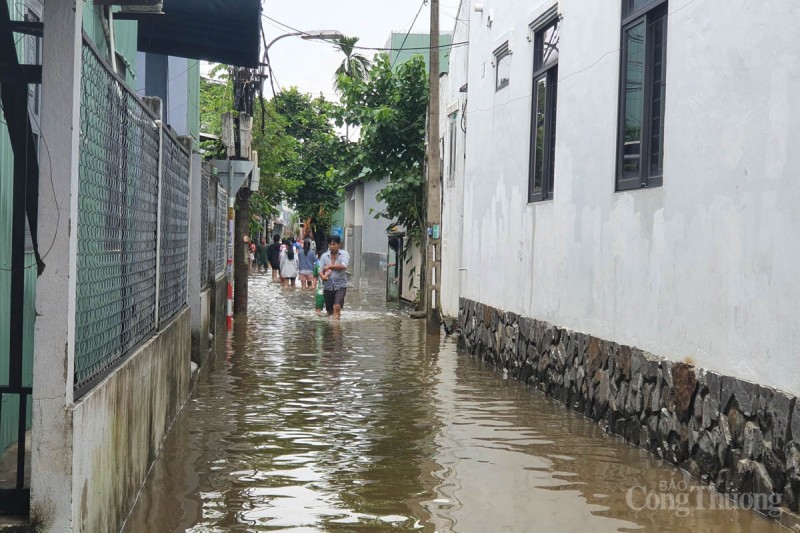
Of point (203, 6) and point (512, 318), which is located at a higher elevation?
point (203, 6)

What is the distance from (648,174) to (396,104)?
57.3 ft

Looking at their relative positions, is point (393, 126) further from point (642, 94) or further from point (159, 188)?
point (159, 188)

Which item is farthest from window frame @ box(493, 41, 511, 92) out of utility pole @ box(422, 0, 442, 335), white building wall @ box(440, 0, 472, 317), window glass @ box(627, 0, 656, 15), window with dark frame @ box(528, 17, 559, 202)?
window glass @ box(627, 0, 656, 15)

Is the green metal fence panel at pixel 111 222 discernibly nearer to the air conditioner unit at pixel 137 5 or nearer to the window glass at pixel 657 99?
the air conditioner unit at pixel 137 5

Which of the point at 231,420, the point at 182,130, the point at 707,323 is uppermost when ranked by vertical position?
the point at 182,130

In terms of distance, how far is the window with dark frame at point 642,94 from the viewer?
9000 millimetres

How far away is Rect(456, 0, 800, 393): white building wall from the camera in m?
6.55

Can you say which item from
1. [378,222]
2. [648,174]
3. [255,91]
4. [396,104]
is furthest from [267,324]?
[378,222]

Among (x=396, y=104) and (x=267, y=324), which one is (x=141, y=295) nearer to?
(x=267, y=324)

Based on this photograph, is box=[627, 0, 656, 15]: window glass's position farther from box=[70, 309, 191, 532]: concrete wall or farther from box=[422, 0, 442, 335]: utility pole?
box=[422, 0, 442, 335]: utility pole

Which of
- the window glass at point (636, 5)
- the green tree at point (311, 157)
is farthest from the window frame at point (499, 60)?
the green tree at point (311, 157)

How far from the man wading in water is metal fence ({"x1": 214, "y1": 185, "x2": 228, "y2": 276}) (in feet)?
6.83

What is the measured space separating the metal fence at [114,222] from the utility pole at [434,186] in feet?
35.9

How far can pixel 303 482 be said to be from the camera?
718cm
